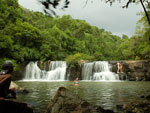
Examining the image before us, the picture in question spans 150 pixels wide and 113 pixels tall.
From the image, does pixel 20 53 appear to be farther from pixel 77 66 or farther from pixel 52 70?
pixel 77 66

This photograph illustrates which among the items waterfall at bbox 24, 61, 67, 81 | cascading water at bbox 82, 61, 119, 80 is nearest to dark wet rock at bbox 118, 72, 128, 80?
cascading water at bbox 82, 61, 119, 80

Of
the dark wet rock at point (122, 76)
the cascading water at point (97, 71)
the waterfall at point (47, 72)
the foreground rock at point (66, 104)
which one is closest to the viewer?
the foreground rock at point (66, 104)

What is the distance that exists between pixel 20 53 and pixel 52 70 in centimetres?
660

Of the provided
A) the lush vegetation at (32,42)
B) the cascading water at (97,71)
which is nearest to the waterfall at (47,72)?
the lush vegetation at (32,42)

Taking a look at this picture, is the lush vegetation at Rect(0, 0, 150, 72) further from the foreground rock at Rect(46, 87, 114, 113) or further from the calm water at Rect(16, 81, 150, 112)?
the foreground rock at Rect(46, 87, 114, 113)

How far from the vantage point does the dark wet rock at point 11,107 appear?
142 inches

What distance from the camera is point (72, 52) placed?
47.4 meters

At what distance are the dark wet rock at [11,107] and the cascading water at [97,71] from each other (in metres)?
23.0

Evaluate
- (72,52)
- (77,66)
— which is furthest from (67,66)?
(72,52)

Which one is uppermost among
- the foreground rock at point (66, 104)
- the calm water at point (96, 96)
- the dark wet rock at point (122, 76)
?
the dark wet rock at point (122, 76)

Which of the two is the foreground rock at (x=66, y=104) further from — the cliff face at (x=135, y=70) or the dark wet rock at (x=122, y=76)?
the cliff face at (x=135, y=70)

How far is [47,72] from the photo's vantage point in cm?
2947

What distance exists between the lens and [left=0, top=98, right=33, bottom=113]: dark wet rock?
11.8 ft

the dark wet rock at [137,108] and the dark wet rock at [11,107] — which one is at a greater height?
the dark wet rock at [11,107]
